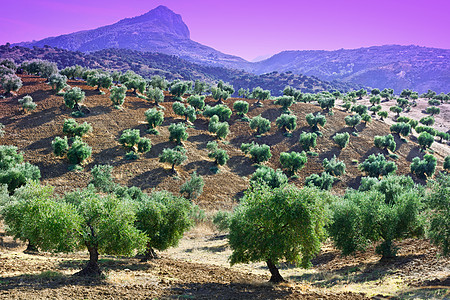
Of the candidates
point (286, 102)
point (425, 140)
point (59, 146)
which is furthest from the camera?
point (286, 102)

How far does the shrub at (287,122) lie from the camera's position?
84188mm

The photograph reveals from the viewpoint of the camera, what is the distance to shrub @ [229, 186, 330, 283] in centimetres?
1969

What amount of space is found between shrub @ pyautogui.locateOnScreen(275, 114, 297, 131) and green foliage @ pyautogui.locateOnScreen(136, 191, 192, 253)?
62.1 m

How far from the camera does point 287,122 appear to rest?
8406 cm

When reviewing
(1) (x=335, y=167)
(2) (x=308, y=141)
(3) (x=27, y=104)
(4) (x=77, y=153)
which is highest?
(3) (x=27, y=104)

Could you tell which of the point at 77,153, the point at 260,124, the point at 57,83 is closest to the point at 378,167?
the point at 260,124

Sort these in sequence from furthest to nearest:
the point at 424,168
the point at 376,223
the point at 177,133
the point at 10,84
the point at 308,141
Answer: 1. the point at 308,141
2. the point at 10,84
3. the point at 424,168
4. the point at 177,133
5. the point at 376,223

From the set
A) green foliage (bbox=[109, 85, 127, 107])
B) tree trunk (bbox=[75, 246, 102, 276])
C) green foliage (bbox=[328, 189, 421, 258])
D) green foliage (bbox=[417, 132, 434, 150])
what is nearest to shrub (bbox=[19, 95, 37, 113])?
green foliage (bbox=[109, 85, 127, 107])

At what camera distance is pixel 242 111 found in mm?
90062

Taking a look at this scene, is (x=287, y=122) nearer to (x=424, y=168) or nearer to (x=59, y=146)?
(x=424, y=168)

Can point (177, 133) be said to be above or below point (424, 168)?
above

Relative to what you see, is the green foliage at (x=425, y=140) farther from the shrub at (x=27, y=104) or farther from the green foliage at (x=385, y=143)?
the shrub at (x=27, y=104)

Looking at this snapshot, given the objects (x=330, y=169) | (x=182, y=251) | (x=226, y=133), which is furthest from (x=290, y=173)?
(x=182, y=251)

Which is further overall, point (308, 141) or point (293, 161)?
point (308, 141)
